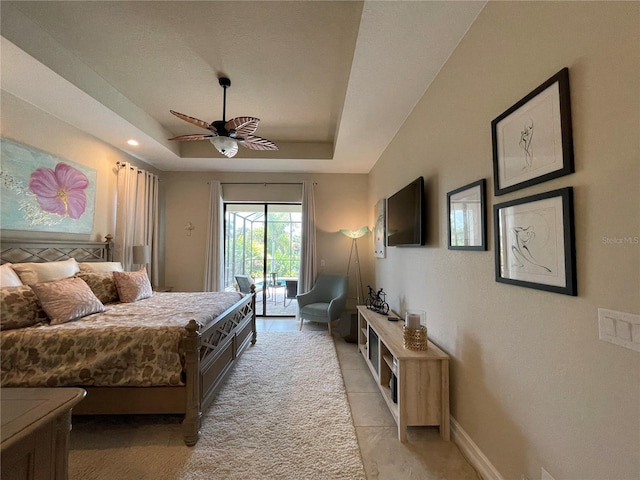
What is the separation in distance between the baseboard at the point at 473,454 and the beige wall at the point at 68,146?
4187mm

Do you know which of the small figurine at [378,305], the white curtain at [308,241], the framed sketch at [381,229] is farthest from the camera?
the white curtain at [308,241]

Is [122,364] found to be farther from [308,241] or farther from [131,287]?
[308,241]

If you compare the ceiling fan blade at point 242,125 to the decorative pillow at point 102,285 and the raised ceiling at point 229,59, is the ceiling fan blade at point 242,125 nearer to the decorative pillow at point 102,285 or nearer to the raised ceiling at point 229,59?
the raised ceiling at point 229,59

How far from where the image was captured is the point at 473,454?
65.7 inches

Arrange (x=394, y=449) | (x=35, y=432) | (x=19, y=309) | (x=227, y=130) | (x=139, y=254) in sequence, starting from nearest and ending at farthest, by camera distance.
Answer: (x=35, y=432)
(x=394, y=449)
(x=19, y=309)
(x=227, y=130)
(x=139, y=254)

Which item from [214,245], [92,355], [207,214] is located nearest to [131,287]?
[92,355]

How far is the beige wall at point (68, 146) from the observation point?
2.56 m

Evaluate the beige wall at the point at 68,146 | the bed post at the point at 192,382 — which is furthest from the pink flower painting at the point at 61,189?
the bed post at the point at 192,382

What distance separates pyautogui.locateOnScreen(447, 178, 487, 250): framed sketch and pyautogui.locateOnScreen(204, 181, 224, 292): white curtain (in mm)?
4105

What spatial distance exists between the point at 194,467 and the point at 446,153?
2.74 m

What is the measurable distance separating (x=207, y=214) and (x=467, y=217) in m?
4.52

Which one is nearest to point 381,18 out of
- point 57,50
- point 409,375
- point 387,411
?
point 409,375

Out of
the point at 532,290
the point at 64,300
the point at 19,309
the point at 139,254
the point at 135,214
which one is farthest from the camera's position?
the point at 135,214

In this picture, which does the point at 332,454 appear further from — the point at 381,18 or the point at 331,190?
the point at 331,190
